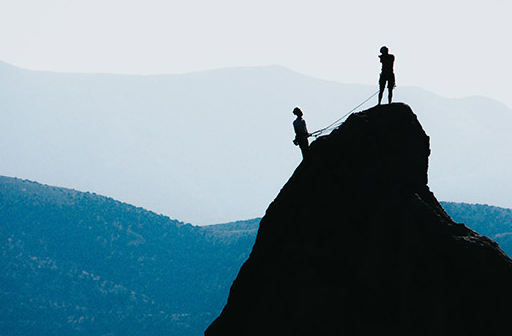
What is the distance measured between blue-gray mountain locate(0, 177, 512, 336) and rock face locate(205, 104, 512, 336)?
95189 millimetres

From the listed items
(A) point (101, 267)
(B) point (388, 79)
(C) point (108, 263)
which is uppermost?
(B) point (388, 79)

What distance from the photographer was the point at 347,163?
17.3 metres

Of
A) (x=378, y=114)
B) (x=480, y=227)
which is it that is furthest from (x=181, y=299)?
(x=378, y=114)

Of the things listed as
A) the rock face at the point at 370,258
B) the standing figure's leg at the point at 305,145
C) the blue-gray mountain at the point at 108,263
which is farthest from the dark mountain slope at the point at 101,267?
the rock face at the point at 370,258

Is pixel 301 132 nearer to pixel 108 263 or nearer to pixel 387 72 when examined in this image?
pixel 387 72

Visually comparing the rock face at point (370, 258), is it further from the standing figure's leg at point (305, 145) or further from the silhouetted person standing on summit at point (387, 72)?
the silhouetted person standing on summit at point (387, 72)

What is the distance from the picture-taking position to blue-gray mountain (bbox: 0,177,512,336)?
11544cm

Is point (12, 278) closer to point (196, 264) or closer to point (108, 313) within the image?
point (108, 313)

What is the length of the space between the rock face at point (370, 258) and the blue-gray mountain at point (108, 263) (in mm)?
95189

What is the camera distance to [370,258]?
49.1 feet

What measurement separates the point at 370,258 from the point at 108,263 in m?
126

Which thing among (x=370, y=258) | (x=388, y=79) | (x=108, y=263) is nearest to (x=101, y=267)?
(x=108, y=263)

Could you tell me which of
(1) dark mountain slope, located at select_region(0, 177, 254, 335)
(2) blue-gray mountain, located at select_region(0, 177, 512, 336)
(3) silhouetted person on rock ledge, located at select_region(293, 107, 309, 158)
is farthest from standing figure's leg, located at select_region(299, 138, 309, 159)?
(1) dark mountain slope, located at select_region(0, 177, 254, 335)

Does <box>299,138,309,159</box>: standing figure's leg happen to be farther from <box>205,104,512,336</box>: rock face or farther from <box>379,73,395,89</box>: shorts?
<box>379,73,395,89</box>: shorts
